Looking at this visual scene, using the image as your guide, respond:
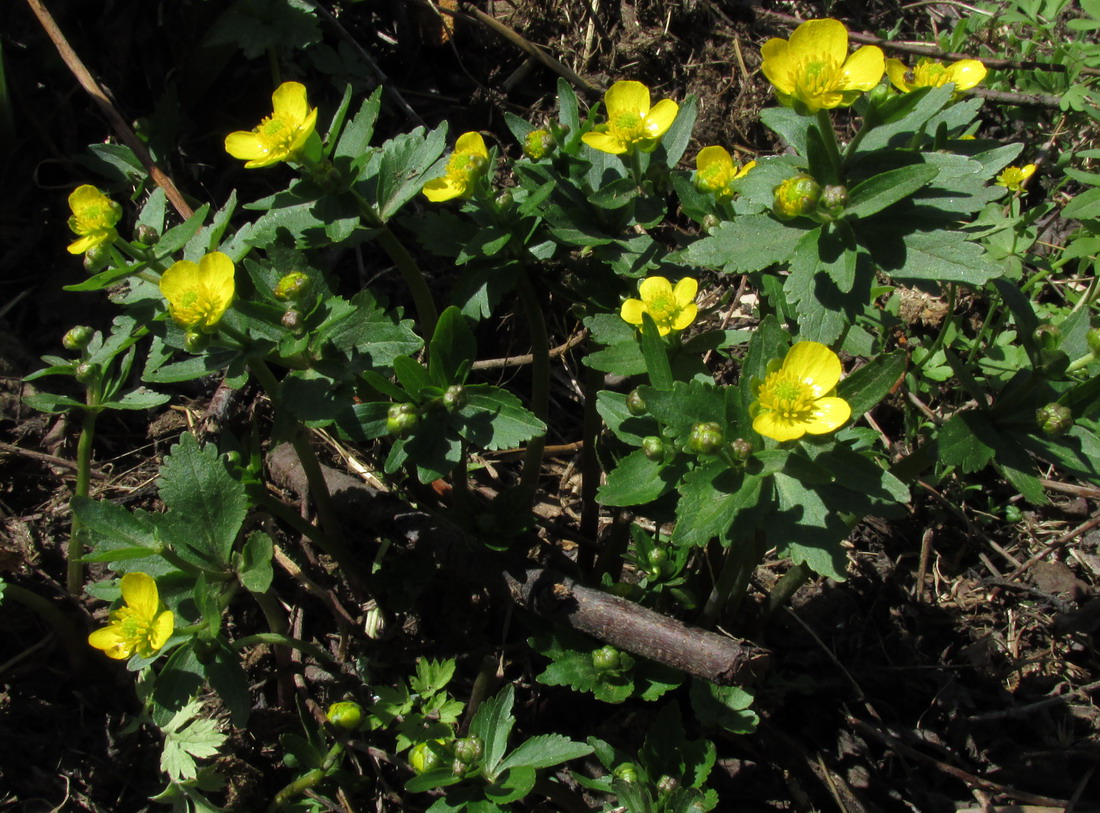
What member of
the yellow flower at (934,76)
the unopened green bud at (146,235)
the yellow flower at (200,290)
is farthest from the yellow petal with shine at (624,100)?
the unopened green bud at (146,235)

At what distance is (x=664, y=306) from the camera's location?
274 centimetres

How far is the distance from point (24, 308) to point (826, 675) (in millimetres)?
3889

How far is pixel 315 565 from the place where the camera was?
3551 millimetres

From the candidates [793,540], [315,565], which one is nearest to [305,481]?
[315,565]

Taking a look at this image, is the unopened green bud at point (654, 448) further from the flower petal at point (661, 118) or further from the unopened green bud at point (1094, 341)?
the unopened green bud at point (1094, 341)

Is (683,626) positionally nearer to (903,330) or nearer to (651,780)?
(651,780)

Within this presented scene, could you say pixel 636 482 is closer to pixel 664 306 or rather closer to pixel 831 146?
pixel 664 306

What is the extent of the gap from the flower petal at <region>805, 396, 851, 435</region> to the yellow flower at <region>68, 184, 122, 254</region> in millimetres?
2199

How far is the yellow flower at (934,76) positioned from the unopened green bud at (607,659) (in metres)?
2.03

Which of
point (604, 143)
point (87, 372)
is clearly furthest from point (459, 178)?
point (87, 372)

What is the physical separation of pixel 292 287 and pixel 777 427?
146 cm

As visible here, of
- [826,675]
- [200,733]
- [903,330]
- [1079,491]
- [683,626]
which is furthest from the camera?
[903,330]

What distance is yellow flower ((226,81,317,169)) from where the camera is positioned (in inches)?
103

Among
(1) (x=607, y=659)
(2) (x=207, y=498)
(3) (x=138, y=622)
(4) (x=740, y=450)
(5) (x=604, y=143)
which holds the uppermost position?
(5) (x=604, y=143)
